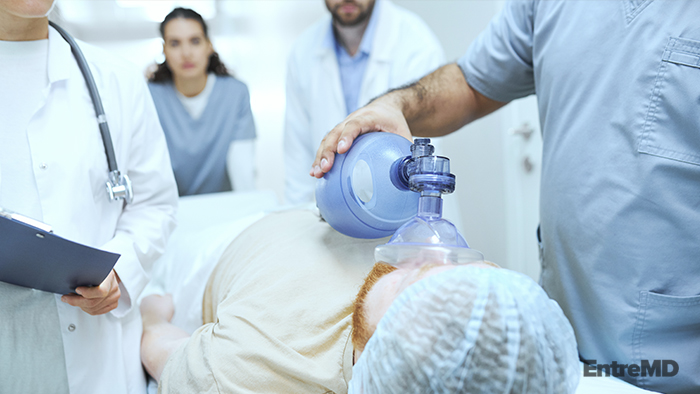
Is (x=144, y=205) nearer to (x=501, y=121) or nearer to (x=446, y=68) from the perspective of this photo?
(x=446, y=68)

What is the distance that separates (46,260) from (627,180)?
3.39 feet

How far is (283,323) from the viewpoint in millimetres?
927

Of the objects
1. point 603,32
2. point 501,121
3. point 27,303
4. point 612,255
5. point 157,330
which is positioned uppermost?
point 603,32

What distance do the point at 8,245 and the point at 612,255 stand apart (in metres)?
1.05

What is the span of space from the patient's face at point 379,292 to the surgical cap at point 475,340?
0.24ft

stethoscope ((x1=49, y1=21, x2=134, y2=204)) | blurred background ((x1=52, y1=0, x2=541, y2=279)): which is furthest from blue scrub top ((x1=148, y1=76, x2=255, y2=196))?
stethoscope ((x1=49, y1=21, x2=134, y2=204))

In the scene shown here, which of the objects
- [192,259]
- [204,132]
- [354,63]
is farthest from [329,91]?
[192,259]

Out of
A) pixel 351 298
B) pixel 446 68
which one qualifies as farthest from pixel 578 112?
pixel 351 298

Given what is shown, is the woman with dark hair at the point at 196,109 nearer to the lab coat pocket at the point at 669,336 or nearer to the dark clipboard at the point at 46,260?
the dark clipboard at the point at 46,260

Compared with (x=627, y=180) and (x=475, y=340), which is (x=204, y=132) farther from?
(x=475, y=340)

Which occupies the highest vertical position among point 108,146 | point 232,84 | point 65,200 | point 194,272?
point 232,84

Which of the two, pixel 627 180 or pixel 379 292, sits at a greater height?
pixel 627 180

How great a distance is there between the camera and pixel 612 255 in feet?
3.14

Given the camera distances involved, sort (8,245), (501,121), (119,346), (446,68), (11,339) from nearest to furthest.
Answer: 1. (8,245)
2. (11,339)
3. (119,346)
4. (446,68)
5. (501,121)
